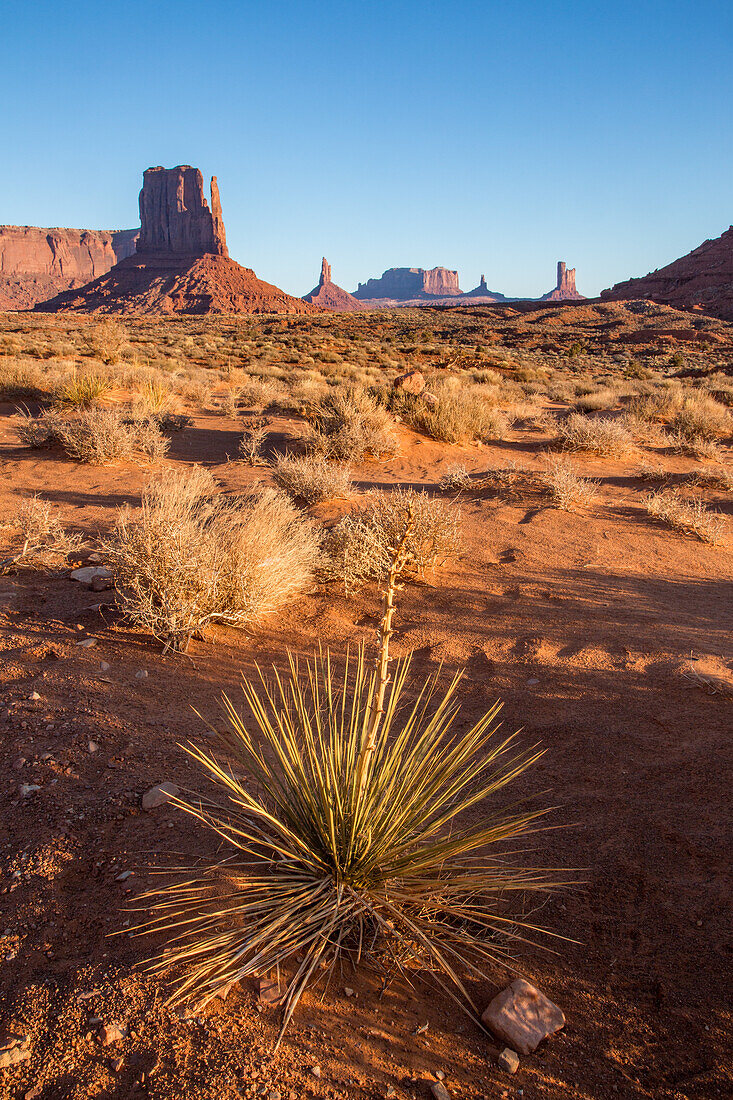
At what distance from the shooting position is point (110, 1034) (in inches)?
66.4

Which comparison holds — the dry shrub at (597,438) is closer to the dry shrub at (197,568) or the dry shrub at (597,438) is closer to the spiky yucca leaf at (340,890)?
the dry shrub at (197,568)

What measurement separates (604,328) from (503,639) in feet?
178

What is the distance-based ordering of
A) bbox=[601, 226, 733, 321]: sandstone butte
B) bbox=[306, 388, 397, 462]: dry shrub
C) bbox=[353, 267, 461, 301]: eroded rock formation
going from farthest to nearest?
bbox=[353, 267, 461, 301]: eroded rock formation, bbox=[601, 226, 733, 321]: sandstone butte, bbox=[306, 388, 397, 462]: dry shrub

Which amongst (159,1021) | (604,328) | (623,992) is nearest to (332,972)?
(159,1021)

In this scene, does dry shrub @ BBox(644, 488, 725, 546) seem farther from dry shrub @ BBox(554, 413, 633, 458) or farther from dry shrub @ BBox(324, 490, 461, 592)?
dry shrub @ BBox(324, 490, 461, 592)

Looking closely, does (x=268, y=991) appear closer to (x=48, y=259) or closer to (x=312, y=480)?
(x=312, y=480)

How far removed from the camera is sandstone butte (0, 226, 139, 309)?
125 m

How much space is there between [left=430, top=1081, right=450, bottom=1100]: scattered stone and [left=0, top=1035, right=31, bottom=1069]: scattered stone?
1035mm

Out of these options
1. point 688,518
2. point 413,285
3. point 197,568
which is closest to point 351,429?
point 688,518

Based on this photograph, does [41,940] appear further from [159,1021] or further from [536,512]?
[536,512]

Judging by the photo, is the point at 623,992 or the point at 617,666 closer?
the point at 623,992

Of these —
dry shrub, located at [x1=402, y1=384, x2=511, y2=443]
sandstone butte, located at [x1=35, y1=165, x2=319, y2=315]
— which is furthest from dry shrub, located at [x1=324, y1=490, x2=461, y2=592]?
sandstone butte, located at [x1=35, y1=165, x2=319, y2=315]

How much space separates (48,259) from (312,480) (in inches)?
5983

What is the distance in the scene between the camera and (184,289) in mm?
89000
